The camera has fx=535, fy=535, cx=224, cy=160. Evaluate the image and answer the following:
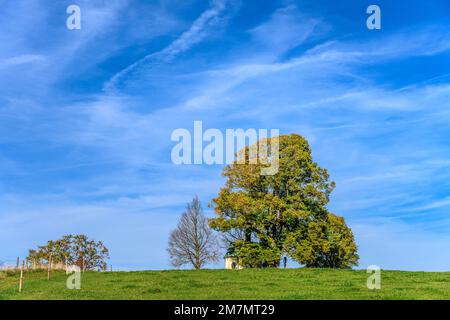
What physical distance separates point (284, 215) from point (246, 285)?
17529 millimetres

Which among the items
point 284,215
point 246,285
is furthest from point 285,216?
point 246,285

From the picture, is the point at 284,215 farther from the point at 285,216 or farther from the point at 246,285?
the point at 246,285

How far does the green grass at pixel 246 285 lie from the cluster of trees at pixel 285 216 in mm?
8541

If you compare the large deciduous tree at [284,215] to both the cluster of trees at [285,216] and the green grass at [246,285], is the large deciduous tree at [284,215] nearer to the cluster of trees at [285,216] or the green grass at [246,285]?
the cluster of trees at [285,216]

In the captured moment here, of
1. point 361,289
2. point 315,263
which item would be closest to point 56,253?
point 315,263

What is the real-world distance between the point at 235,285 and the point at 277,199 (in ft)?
58.8

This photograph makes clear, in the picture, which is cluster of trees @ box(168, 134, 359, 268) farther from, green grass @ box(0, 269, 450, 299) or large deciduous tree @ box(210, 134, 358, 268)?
green grass @ box(0, 269, 450, 299)

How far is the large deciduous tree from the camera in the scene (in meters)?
45.3

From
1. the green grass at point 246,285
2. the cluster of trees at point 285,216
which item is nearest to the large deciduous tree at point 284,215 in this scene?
the cluster of trees at point 285,216

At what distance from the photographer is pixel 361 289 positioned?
26.2 meters

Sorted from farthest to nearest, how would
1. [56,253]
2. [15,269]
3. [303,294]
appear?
1. [56,253]
2. [15,269]
3. [303,294]
